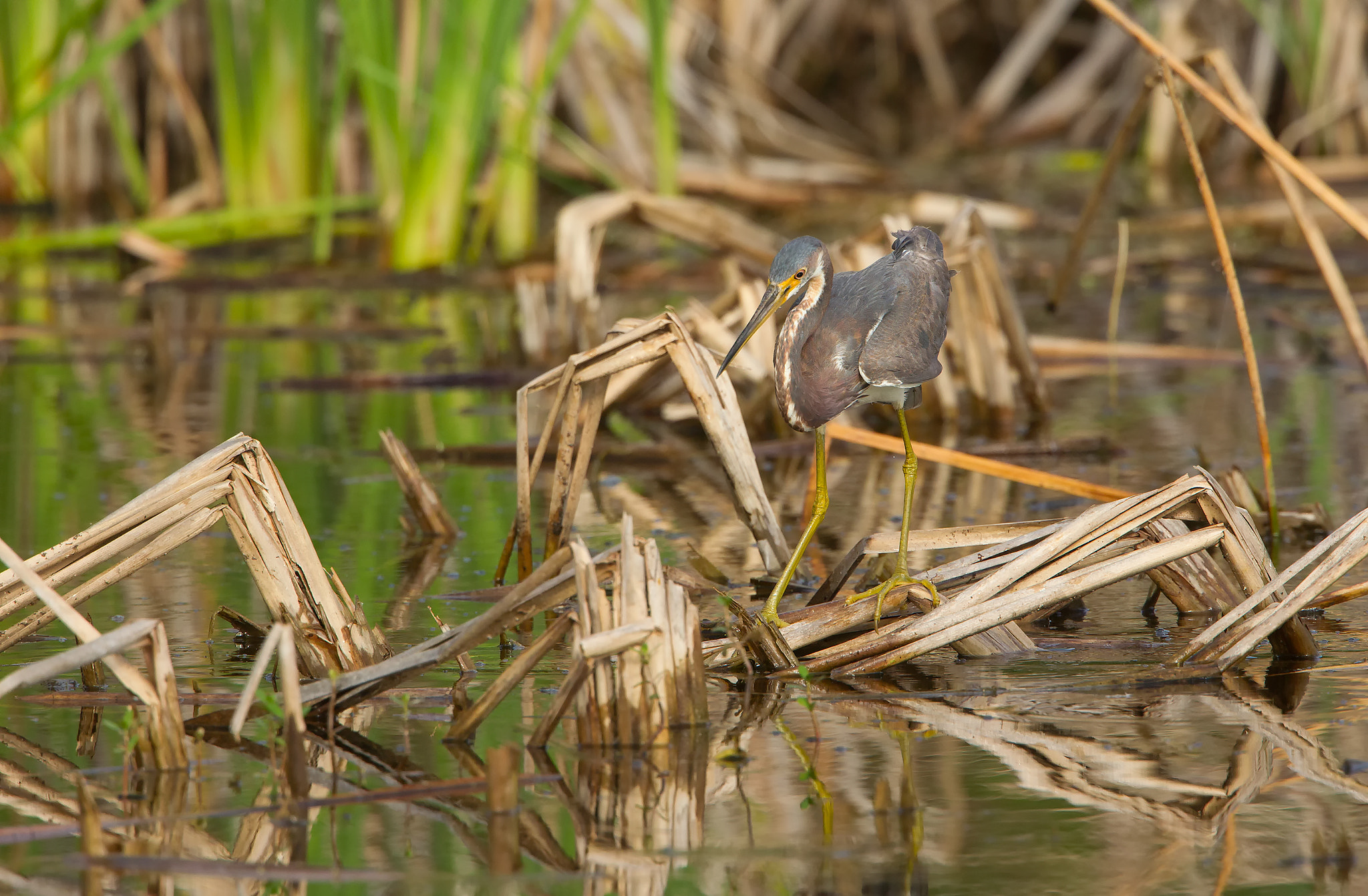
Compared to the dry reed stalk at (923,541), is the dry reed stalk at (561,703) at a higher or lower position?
lower

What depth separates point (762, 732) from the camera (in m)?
2.91

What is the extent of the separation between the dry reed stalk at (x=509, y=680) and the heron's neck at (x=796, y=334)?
683mm

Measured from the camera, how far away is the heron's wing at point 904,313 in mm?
3326

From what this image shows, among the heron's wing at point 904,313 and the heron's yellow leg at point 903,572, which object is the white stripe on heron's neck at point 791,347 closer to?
the heron's wing at point 904,313

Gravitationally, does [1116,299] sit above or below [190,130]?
below

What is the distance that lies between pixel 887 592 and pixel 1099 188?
235 centimetres

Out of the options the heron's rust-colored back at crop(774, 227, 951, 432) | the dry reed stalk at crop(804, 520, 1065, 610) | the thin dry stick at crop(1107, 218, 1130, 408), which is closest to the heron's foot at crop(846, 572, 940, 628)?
the dry reed stalk at crop(804, 520, 1065, 610)

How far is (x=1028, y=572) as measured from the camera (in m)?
3.20

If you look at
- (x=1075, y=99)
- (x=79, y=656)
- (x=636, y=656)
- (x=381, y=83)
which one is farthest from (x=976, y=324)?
(x=1075, y=99)

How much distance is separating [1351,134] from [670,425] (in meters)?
7.34

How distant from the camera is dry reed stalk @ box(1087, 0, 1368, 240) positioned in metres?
3.91

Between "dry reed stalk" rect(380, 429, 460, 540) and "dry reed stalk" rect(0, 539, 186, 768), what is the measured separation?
170 cm

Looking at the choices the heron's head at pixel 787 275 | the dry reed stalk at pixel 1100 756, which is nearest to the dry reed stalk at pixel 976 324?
the heron's head at pixel 787 275

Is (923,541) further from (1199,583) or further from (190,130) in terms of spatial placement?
(190,130)
